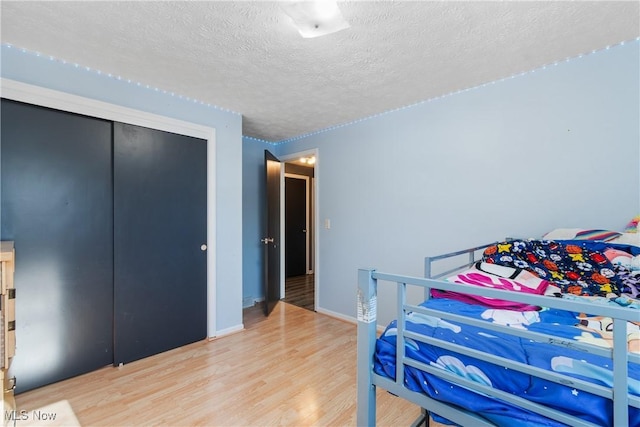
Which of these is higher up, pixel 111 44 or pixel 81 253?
pixel 111 44

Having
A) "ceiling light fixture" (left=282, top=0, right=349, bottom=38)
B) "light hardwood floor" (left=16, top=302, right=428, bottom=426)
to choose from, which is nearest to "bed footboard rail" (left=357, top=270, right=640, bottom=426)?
"light hardwood floor" (left=16, top=302, right=428, bottom=426)

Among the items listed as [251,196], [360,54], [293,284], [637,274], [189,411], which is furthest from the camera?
[293,284]

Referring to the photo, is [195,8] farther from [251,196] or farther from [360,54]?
[251,196]

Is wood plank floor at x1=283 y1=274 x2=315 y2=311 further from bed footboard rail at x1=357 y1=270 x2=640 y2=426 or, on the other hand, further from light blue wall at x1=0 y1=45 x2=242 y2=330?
bed footboard rail at x1=357 y1=270 x2=640 y2=426

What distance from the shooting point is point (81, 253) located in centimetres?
211

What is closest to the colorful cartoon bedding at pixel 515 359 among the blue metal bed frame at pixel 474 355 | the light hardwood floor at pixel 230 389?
the blue metal bed frame at pixel 474 355

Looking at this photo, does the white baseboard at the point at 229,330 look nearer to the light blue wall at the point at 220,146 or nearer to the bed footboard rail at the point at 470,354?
the light blue wall at the point at 220,146

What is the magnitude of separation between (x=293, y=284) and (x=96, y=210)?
331 cm

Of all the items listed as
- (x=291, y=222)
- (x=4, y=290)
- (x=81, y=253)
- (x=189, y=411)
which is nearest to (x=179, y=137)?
(x=81, y=253)

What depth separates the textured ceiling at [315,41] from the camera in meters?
1.49

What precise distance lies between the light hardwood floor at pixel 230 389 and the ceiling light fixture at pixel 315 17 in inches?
87.5

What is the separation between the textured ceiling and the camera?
58.5 inches

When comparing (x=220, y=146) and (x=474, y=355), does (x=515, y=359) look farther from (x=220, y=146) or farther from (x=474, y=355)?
(x=220, y=146)

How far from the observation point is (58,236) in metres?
2.01
